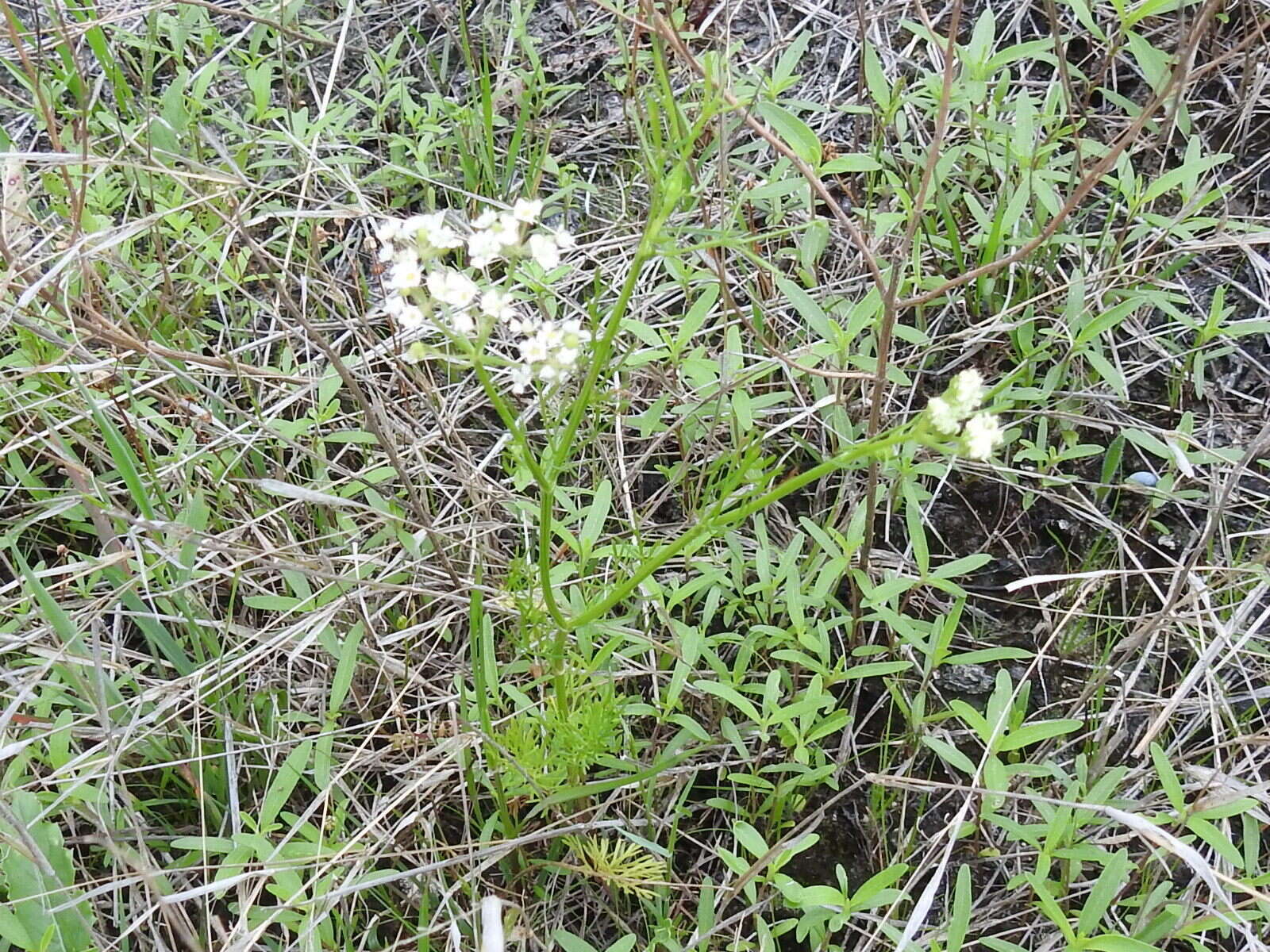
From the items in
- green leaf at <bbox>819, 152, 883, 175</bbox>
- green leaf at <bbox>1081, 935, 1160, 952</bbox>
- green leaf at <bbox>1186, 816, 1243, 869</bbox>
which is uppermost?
green leaf at <bbox>819, 152, 883, 175</bbox>

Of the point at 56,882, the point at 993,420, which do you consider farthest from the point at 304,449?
the point at 993,420

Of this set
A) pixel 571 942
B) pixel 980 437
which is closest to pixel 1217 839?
pixel 980 437

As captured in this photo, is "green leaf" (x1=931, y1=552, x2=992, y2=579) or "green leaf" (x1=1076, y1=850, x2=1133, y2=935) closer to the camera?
"green leaf" (x1=1076, y1=850, x2=1133, y2=935)

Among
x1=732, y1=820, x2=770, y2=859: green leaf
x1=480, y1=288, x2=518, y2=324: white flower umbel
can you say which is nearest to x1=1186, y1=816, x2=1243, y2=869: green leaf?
x1=732, y1=820, x2=770, y2=859: green leaf

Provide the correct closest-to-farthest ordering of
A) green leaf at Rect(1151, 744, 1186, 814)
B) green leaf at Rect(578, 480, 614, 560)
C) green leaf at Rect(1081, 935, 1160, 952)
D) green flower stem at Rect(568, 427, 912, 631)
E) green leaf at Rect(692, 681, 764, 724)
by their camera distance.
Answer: green flower stem at Rect(568, 427, 912, 631), green leaf at Rect(1081, 935, 1160, 952), green leaf at Rect(1151, 744, 1186, 814), green leaf at Rect(692, 681, 764, 724), green leaf at Rect(578, 480, 614, 560)

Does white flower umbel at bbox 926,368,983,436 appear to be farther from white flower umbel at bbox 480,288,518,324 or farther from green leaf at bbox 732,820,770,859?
green leaf at bbox 732,820,770,859

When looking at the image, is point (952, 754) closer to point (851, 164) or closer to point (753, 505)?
point (753, 505)

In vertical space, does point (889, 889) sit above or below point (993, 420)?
below

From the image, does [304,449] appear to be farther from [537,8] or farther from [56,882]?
[537,8]
